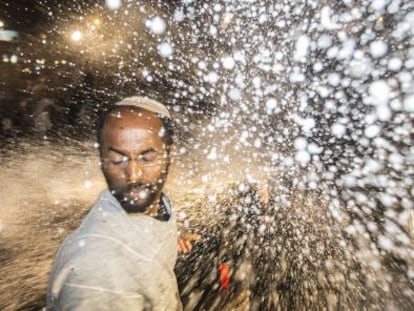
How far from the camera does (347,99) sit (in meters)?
6.21

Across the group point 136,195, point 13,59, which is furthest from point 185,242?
point 13,59

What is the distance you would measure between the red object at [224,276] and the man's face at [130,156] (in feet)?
7.80

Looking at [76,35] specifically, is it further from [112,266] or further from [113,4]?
[112,266]

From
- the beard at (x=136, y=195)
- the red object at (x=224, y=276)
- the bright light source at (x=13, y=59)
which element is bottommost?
the red object at (x=224, y=276)

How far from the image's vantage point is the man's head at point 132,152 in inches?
60.4

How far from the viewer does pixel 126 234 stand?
4.52 ft

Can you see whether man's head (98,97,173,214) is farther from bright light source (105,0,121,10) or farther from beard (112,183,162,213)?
bright light source (105,0,121,10)

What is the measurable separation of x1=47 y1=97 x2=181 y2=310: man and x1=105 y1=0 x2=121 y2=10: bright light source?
8.35 metres

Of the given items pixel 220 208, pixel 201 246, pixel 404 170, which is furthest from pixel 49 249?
pixel 404 170

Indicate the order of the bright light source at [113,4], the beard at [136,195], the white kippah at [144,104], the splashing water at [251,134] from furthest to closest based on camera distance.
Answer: the bright light source at [113,4] < the splashing water at [251,134] < the white kippah at [144,104] < the beard at [136,195]

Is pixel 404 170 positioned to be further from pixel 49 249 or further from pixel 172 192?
pixel 49 249

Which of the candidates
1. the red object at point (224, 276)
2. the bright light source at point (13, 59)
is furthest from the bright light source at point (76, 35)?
the red object at point (224, 276)

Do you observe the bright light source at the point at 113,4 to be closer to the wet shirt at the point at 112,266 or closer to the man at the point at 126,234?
the man at the point at 126,234

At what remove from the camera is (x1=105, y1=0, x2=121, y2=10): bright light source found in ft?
28.3
